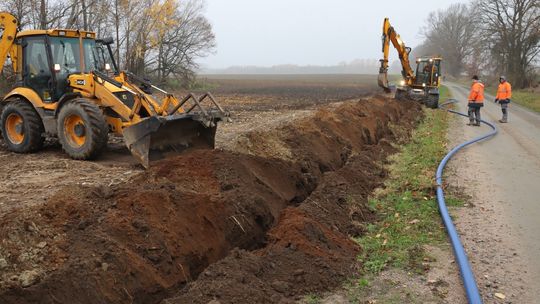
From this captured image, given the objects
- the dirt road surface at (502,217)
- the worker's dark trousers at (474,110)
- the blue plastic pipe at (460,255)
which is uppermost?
the worker's dark trousers at (474,110)

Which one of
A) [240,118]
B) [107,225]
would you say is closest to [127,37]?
[240,118]

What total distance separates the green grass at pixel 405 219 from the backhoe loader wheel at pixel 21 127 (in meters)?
6.84

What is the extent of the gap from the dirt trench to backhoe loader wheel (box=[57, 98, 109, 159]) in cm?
220

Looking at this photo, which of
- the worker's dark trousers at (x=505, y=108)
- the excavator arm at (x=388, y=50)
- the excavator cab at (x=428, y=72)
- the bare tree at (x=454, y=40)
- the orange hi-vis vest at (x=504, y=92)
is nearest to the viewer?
the worker's dark trousers at (x=505, y=108)

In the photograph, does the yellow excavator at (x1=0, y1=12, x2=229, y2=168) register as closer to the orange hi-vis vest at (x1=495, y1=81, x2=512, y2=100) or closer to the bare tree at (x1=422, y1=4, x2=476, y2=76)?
the orange hi-vis vest at (x1=495, y1=81, x2=512, y2=100)

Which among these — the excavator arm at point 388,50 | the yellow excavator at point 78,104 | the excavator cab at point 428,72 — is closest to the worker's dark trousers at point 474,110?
the excavator arm at point 388,50

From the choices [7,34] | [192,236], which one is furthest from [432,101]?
[192,236]

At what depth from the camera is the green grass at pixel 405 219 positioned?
5336 mm

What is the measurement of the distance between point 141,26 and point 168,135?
28307 millimetres

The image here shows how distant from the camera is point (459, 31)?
3659 inches

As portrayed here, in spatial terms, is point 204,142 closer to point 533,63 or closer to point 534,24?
point 534,24

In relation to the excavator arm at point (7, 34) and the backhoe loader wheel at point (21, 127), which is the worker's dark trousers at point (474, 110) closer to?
the backhoe loader wheel at point (21, 127)

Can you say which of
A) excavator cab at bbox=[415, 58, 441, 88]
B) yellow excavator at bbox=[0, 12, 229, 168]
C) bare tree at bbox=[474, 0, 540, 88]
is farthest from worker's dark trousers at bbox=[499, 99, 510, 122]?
bare tree at bbox=[474, 0, 540, 88]

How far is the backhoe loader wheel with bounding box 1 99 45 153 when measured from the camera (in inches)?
381
